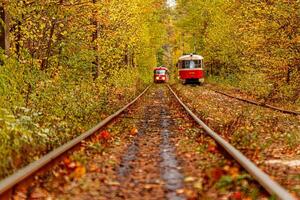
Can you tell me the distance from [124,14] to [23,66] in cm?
1287

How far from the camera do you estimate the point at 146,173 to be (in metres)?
7.60

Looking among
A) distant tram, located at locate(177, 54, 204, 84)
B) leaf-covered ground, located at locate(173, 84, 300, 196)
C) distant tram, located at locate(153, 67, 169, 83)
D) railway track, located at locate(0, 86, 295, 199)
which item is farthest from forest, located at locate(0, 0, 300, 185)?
distant tram, located at locate(153, 67, 169, 83)

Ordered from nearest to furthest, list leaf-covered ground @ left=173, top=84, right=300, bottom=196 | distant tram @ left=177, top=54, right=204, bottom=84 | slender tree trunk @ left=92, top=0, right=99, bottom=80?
leaf-covered ground @ left=173, top=84, right=300, bottom=196 < slender tree trunk @ left=92, top=0, right=99, bottom=80 < distant tram @ left=177, top=54, right=204, bottom=84

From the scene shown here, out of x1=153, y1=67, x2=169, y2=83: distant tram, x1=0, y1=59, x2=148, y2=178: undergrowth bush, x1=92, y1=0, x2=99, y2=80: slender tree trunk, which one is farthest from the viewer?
x1=153, y1=67, x2=169, y2=83: distant tram

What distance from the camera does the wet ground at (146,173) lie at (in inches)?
240

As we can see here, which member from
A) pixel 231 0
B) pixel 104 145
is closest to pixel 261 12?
pixel 231 0

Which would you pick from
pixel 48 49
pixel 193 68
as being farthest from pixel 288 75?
pixel 193 68

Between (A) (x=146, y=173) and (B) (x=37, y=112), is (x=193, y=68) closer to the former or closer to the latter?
(B) (x=37, y=112)

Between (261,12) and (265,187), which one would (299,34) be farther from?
(265,187)

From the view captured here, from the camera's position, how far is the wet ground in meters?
6.10

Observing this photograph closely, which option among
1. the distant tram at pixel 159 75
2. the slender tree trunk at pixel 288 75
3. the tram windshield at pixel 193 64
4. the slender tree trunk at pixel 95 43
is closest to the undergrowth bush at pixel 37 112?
the slender tree trunk at pixel 95 43

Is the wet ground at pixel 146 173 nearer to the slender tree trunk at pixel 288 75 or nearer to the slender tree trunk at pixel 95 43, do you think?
the slender tree trunk at pixel 95 43

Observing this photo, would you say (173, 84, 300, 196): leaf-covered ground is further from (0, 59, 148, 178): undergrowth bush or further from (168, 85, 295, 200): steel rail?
(0, 59, 148, 178): undergrowth bush

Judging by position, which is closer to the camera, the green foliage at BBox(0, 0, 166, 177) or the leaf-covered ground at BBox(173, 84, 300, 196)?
the leaf-covered ground at BBox(173, 84, 300, 196)
